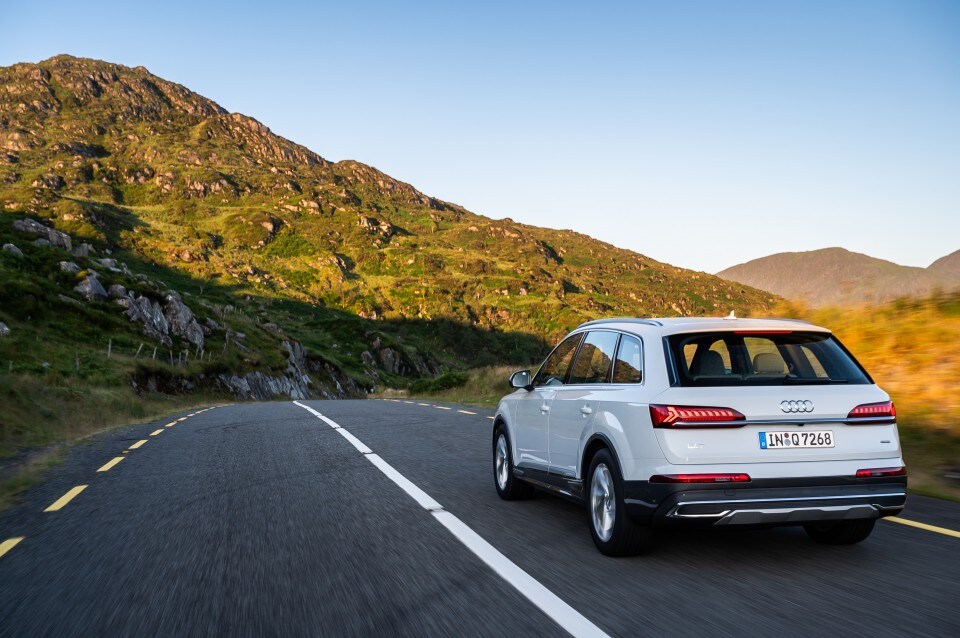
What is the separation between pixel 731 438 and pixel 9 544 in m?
5.43

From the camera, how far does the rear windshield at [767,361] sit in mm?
5156

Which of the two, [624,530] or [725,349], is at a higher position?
[725,349]

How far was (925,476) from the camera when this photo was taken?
331 inches

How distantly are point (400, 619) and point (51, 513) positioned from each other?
16.1ft

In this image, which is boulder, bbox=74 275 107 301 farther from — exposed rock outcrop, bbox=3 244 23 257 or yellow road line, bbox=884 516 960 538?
yellow road line, bbox=884 516 960 538

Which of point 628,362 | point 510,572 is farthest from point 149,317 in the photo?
point 510,572

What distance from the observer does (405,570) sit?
196 inches

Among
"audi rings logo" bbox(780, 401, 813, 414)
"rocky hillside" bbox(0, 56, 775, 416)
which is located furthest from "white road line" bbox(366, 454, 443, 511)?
"rocky hillside" bbox(0, 56, 775, 416)

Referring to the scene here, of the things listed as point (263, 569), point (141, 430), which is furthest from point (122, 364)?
point (263, 569)

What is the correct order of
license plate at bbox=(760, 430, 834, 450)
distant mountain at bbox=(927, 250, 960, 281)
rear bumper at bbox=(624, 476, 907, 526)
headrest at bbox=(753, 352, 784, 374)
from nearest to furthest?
rear bumper at bbox=(624, 476, 907, 526) → license plate at bbox=(760, 430, 834, 450) → headrest at bbox=(753, 352, 784, 374) → distant mountain at bbox=(927, 250, 960, 281)

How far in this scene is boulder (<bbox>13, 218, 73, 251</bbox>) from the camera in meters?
66.6

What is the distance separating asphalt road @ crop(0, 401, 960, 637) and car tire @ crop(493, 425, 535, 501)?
0.46 ft

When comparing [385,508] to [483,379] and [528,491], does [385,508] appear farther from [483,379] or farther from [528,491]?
[483,379]

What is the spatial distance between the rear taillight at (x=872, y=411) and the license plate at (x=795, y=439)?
0.74 feet
